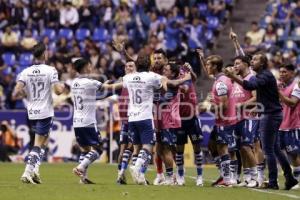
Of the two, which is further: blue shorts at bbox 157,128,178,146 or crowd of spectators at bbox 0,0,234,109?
crowd of spectators at bbox 0,0,234,109

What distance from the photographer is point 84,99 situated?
783 inches

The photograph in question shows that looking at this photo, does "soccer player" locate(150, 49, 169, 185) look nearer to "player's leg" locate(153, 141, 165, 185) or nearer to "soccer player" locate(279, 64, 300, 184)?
"player's leg" locate(153, 141, 165, 185)

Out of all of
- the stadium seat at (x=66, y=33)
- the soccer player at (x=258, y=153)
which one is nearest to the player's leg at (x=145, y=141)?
the soccer player at (x=258, y=153)

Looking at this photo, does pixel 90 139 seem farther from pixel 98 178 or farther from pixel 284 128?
pixel 284 128

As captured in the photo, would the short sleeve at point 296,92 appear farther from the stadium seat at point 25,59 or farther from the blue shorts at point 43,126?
the stadium seat at point 25,59

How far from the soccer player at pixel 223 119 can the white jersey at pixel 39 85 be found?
10.6ft

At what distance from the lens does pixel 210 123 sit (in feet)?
101

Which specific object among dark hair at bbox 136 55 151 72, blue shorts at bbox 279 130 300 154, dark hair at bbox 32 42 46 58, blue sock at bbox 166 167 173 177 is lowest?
blue sock at bbox 166 167 173 177

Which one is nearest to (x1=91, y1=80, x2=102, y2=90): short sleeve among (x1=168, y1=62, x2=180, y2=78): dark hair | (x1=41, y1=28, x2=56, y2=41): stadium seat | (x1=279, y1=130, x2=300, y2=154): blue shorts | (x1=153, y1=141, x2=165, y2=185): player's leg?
(x1=168, y1=62, x2=180, y2=78): dark hair

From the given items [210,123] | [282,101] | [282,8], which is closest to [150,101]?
[282,101]

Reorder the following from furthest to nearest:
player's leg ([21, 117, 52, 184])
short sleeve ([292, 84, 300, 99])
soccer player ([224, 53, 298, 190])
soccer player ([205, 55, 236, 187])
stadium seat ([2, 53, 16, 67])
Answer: stadium seat ([2, 53, 16, 67]) → short sleeve ([292, 84, 300, 99]) → soccer player ([205, 55, 236, 187]) → player's leg ([21, 117, 52, 184]) → soccer player ([224, 53, 298, 190])

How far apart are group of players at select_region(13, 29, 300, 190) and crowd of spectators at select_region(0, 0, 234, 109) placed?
1374 cm

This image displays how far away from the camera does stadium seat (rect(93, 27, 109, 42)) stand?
3809 cm

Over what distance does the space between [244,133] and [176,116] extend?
4.79ft
